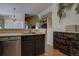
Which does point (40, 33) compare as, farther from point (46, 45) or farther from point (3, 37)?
point (3, 37)

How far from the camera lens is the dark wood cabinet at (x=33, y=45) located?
1.93 m

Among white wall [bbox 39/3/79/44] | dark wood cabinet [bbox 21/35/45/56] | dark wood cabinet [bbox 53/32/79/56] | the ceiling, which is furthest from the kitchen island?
the ceiling

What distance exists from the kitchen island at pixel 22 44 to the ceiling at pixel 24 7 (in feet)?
1.29

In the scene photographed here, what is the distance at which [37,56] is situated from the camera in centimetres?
194

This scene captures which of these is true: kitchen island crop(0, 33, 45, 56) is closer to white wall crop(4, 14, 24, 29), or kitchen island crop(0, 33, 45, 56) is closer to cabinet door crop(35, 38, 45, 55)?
cabinet door crop(35, 38, 45, 55)

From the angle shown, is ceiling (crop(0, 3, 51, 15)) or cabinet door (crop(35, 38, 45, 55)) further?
cabinet door (crop(35, 38, 45, 55))

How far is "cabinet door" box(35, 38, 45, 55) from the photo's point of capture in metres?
1.94

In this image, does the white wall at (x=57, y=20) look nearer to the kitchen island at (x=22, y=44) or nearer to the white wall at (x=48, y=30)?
the white wall at (x=48, y=30)

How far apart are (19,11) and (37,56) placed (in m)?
0.85

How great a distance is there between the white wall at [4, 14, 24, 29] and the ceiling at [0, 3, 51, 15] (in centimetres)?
10

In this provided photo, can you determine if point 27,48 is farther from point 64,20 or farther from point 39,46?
point 64,20

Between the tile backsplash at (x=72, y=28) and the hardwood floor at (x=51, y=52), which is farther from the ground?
the tile backsplash at (x=72, y=28)

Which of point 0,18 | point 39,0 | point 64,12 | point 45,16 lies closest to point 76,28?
point 64,12

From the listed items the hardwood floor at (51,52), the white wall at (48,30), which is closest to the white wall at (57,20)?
the white wall at (48,30)
